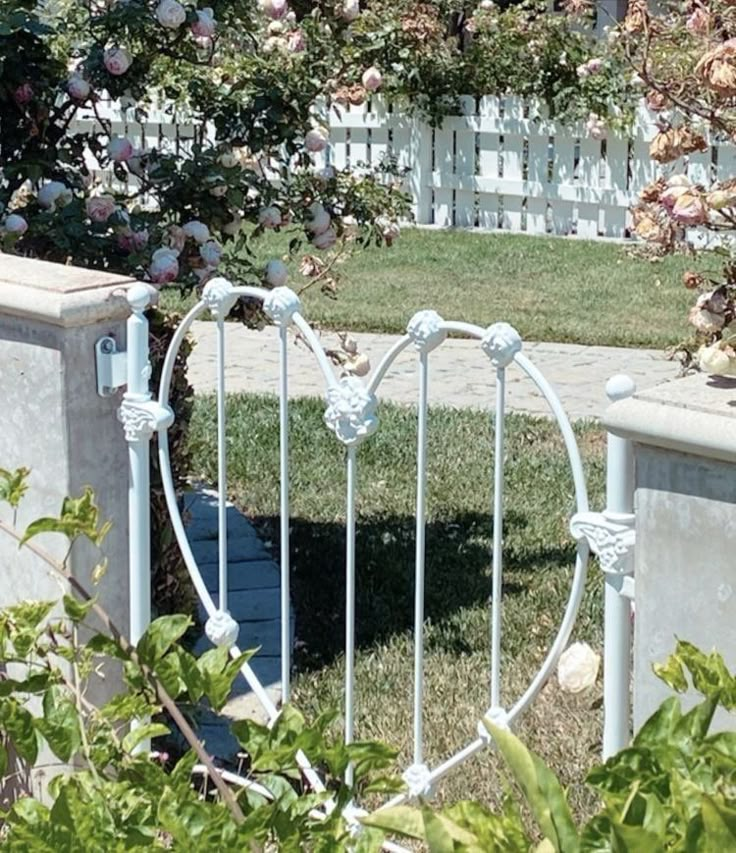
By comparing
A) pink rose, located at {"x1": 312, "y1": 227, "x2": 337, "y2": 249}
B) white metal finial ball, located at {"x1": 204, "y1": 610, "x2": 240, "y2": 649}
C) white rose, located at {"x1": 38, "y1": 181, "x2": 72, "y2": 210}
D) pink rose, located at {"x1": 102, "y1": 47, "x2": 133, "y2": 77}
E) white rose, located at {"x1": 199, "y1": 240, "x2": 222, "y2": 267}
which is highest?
pink rose, located at {"x1": 102, "y1": 47, "x2": 133, "y2": 77}

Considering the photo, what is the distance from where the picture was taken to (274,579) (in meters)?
4.96

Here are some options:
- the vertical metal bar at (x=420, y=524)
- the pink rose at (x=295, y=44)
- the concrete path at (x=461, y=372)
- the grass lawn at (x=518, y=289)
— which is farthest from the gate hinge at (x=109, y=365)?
the grass lawn at (x=518, y=289)

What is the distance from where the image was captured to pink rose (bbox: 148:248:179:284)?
3.91m

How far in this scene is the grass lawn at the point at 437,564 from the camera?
3.83 metres

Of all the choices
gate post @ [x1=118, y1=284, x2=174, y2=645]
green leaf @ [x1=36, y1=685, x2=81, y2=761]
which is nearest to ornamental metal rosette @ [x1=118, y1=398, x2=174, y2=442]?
gate post @ [x1=118, y1=284, x2=174, y2=645]

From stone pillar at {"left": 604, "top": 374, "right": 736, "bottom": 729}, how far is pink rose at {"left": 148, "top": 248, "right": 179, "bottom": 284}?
192 centimetres

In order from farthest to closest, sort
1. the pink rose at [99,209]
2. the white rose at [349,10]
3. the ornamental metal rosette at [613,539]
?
1. the white rose at [349,10]
2. the pink rose at [99,209]
3. the ornamental metal rosette at [613,539]

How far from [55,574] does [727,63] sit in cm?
159

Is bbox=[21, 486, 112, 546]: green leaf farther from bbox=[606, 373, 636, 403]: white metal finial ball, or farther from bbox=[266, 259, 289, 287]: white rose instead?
bbox=[266, 259, 289, 287]: white rose

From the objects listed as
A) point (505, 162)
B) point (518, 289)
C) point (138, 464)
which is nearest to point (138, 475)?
point (138, 464)

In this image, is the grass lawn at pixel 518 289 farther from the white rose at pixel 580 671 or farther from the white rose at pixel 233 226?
the white rose at pixel 580 671

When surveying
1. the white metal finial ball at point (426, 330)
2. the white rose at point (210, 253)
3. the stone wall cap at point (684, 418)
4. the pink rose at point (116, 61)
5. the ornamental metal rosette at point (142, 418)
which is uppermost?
the pink rose at point (116, 61)

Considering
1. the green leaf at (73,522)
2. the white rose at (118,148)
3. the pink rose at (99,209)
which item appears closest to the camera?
the green leaf at (73,522)

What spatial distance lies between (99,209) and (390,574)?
1.56 meters
